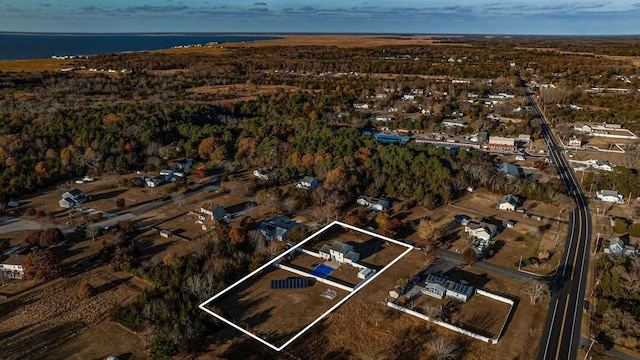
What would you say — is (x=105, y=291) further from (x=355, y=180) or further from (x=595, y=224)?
(x=595, y=224)

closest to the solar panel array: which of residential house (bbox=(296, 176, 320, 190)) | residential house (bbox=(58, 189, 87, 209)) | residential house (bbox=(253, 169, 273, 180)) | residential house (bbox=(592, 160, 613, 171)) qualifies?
residential house (bbox=(296, 176, 320, 190))

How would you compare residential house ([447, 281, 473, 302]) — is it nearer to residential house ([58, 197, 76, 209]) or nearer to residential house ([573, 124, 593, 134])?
residential house ([58, 197, 76, 209])

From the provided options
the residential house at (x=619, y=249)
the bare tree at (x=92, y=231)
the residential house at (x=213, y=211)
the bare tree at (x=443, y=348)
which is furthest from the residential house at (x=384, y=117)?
the bare tree at (x=443, y=348)

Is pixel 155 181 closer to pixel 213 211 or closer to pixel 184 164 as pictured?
pixel 184 164

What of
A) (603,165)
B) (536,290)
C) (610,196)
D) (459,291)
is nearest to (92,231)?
(459,291)

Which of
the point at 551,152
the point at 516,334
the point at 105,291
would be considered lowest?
the point at 105,291

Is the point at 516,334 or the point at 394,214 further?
the point at 394,214

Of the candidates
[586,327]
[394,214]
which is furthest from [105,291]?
[586,327]

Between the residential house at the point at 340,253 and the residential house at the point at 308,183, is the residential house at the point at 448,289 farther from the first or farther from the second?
the residential house at the point at 308,183
